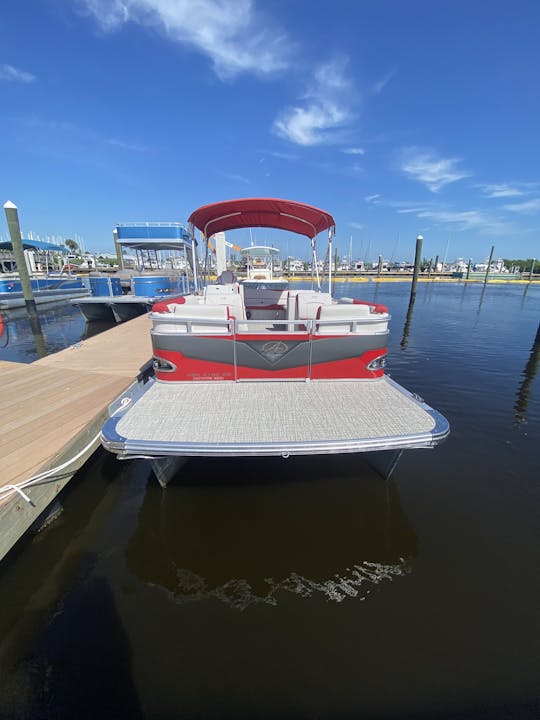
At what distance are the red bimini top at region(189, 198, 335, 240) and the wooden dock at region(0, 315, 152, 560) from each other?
3.51 m

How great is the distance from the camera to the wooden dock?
124 inches

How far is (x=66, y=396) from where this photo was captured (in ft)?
17.3

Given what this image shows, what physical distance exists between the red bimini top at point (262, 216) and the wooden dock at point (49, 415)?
11.5 ft

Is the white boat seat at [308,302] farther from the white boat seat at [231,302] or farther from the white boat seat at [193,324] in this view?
the white boat seat at [193,324]

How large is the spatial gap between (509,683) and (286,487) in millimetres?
2633

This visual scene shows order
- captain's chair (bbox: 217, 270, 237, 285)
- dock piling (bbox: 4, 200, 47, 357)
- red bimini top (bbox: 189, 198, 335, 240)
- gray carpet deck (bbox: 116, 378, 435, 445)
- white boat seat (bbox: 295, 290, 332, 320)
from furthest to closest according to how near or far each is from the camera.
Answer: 1. dock piling (bbox: 4, 200, 47, 357)
2. captain's chair (bbox: 217, 270, 237, 285)
3. white boat seat (bbox: 295, 290, 332, 320)
4. red bimini top (bbox: 189, 198, 335, 240)
5. gray carpet deck (bbox: 116, 378, 435, 445)

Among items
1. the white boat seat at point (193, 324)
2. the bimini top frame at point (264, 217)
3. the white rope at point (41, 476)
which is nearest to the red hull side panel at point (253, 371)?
the white boat seat at point (193, 324)

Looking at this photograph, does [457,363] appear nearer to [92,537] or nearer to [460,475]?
[460,475]

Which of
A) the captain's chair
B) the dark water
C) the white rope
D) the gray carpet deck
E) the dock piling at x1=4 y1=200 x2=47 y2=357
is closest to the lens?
the dark water

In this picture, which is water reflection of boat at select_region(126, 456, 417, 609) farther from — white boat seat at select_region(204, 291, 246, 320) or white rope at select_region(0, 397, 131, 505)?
white boat seat at select_region(204, 291, 246, 320)

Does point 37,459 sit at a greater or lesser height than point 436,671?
greater

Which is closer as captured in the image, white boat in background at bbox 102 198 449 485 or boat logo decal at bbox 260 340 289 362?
white boat in background at bbox 102 198 449 485

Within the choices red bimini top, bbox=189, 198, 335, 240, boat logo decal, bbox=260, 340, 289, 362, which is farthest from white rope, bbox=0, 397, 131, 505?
red bimini top, bbox=189, 198, 335, 240

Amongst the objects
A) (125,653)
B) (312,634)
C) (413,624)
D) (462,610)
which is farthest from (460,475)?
A: (125,653)
